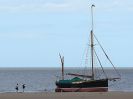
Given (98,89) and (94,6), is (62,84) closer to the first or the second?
(98,89)

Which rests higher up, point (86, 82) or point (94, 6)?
point (94, 6)

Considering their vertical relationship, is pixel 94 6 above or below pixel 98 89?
above

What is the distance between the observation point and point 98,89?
68.1 meters

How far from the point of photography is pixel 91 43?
7175 centimetres

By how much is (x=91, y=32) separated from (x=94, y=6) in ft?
10.4
